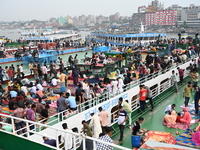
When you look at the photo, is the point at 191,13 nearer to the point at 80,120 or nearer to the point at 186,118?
the point at 186,118

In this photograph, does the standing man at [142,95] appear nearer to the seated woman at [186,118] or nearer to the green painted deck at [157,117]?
the green painted deck at [157,117]

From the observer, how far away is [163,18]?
157750mm

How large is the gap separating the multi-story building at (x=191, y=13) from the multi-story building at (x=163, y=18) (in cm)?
630

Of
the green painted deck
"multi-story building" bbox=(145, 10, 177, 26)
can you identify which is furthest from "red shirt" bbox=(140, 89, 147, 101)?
"multi-story building" bbox=(145, 10, 177, 26)

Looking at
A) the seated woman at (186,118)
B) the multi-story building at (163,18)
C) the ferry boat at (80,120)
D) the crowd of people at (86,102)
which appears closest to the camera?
the ferry boat at (80,120)

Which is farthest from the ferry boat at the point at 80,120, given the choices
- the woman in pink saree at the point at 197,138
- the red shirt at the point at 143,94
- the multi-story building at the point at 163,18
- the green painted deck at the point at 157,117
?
the multi-story building at the point at 163,18

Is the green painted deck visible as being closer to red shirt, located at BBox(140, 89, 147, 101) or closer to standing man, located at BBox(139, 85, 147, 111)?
standing man, located at BBox(139, 85, 147, 111)

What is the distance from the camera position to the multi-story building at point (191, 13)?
138250 mm

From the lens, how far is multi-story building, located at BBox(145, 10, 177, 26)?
15175 cm

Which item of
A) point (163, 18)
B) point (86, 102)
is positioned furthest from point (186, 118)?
point (163, 18)

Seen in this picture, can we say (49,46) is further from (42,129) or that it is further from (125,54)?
(42,129)

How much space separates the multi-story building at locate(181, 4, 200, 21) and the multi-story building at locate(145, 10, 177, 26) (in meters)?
6.30

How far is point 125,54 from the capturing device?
1770cm

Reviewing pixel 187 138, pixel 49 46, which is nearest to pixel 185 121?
pixel 187 138
